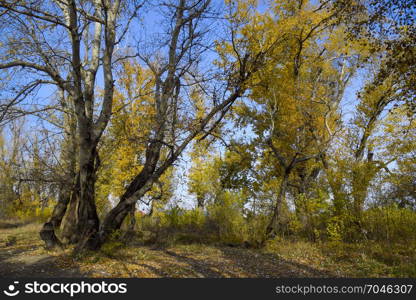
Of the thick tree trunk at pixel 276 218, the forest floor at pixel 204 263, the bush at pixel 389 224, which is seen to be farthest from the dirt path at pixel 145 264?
the bush at pixel 389 224

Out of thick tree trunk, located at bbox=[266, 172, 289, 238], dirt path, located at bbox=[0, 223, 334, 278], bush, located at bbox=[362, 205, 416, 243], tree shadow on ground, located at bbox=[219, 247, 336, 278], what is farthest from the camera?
thick tree trunk, located at bbox=[266, 172, 289, 238]

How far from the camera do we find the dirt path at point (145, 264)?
5965 millimetres

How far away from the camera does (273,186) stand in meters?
11.6

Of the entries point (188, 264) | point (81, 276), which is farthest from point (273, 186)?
point (81, 276)

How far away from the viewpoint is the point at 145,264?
265 inches

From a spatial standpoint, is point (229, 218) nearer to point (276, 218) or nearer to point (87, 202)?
point (276, 218)

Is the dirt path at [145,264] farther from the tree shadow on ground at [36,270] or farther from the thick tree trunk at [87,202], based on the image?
the thick tree trunk at [87,202]

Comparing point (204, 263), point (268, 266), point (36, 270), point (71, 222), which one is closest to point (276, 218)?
point (268, 266)

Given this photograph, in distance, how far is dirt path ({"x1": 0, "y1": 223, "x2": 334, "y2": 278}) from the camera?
235 inches

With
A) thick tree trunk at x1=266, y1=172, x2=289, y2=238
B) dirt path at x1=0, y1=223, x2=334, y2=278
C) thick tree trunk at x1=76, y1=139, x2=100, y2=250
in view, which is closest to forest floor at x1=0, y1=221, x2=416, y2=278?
dirt path at x1=0, y1=223, x2=334, y2=278

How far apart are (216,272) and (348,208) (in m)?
4.65

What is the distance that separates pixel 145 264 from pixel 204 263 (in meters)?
1.46

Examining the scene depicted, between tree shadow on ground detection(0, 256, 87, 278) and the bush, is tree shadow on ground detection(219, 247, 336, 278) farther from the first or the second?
tree shadow on ground detection(0, 256, 87, 278)

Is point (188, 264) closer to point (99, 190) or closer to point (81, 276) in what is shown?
point (81, 276)
